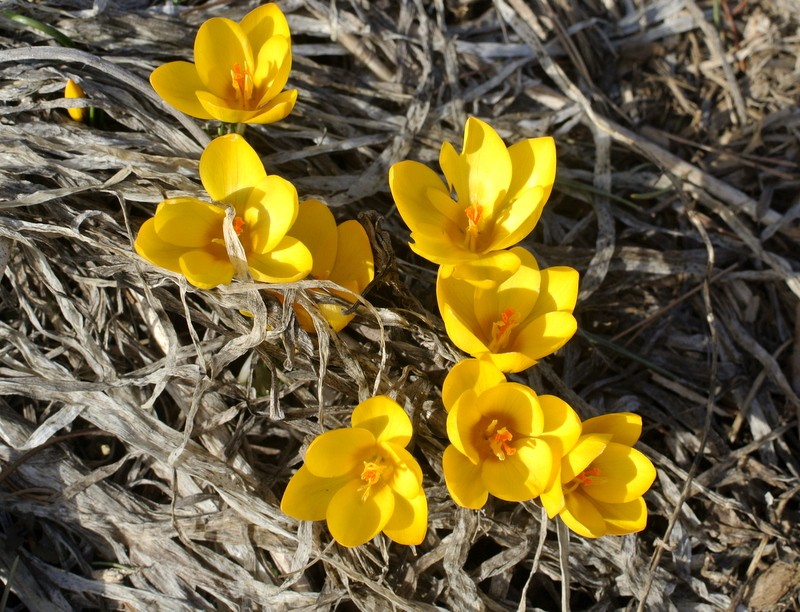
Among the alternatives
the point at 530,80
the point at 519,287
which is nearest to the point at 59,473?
the point at 519,287

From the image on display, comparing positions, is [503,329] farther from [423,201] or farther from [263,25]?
[263,25]

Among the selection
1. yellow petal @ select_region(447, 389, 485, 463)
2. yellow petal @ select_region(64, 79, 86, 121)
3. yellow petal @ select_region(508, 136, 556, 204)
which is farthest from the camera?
yellow petal @ select_region(64, 79, 86, 121)

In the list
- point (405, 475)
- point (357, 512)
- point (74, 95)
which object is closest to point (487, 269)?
point (405, 475)

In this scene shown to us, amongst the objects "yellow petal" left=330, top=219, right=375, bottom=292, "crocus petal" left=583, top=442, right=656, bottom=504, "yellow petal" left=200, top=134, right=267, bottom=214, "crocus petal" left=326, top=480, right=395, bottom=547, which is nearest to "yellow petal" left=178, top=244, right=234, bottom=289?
"yellow petal" left=200, top=134, right=267, bottom=214

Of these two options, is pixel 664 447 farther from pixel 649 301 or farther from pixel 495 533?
pixel 495 533

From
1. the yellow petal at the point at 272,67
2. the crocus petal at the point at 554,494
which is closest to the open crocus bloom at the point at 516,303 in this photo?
the crocus petal at the point at 554,494

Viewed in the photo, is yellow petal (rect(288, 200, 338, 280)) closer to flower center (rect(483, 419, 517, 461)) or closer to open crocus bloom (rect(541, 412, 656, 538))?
flower center (rect(483, 419, 517, 461))
